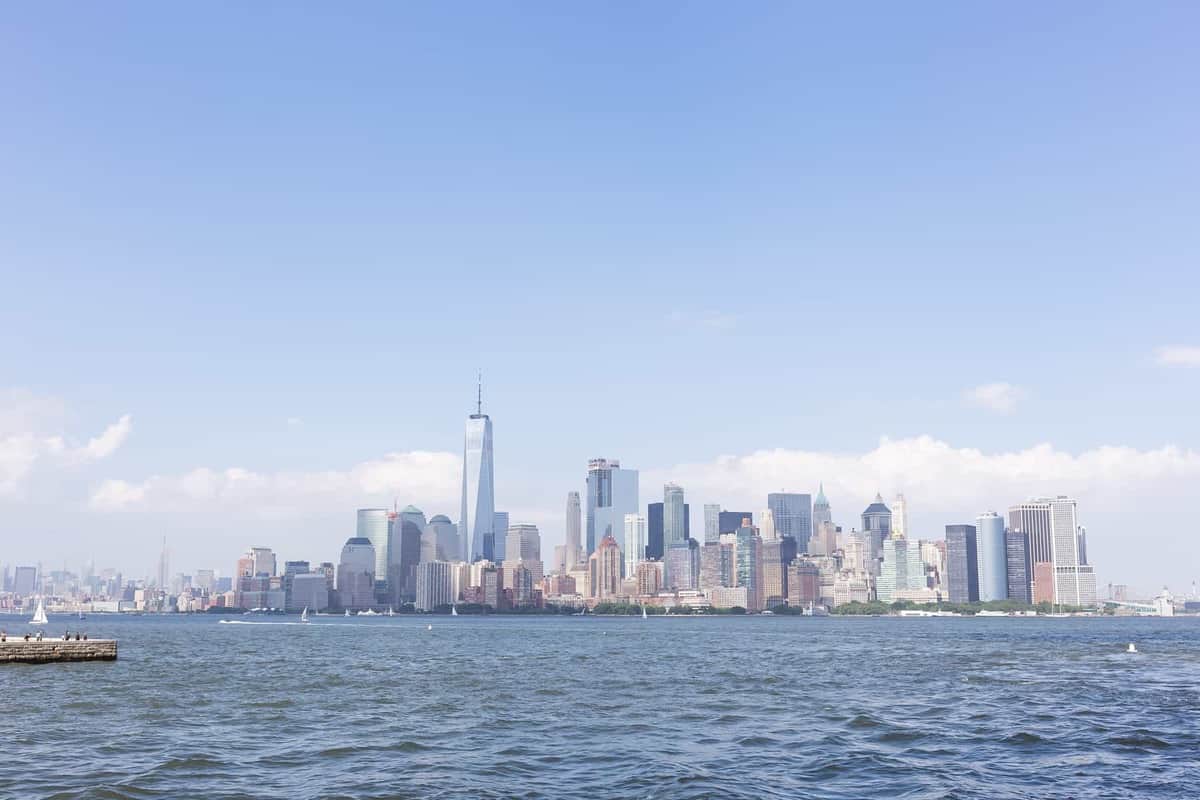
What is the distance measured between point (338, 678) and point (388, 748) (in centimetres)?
4657

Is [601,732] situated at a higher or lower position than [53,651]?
higher

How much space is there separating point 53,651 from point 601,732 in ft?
250

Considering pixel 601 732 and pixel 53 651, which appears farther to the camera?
pixel 53 651

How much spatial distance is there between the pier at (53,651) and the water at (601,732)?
3880mm

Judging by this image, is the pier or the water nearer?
the water

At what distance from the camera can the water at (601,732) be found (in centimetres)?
4241

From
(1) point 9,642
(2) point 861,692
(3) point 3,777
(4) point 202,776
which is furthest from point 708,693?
(1) point 9,642

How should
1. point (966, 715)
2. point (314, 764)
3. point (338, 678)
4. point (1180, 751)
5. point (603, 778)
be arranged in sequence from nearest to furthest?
point (603, 778)
point (314, 764)
point (1180, 751)
point (966, 715)
point (338, 678)

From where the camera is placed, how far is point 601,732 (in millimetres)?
56688

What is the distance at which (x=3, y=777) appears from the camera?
43.7 metres

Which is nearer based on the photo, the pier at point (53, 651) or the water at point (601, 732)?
the water at point (601, 732)

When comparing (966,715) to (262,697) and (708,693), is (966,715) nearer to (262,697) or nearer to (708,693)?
(708,693)

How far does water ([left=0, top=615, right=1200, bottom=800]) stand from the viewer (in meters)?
42.4

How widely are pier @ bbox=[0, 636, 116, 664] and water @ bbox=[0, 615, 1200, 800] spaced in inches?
153
